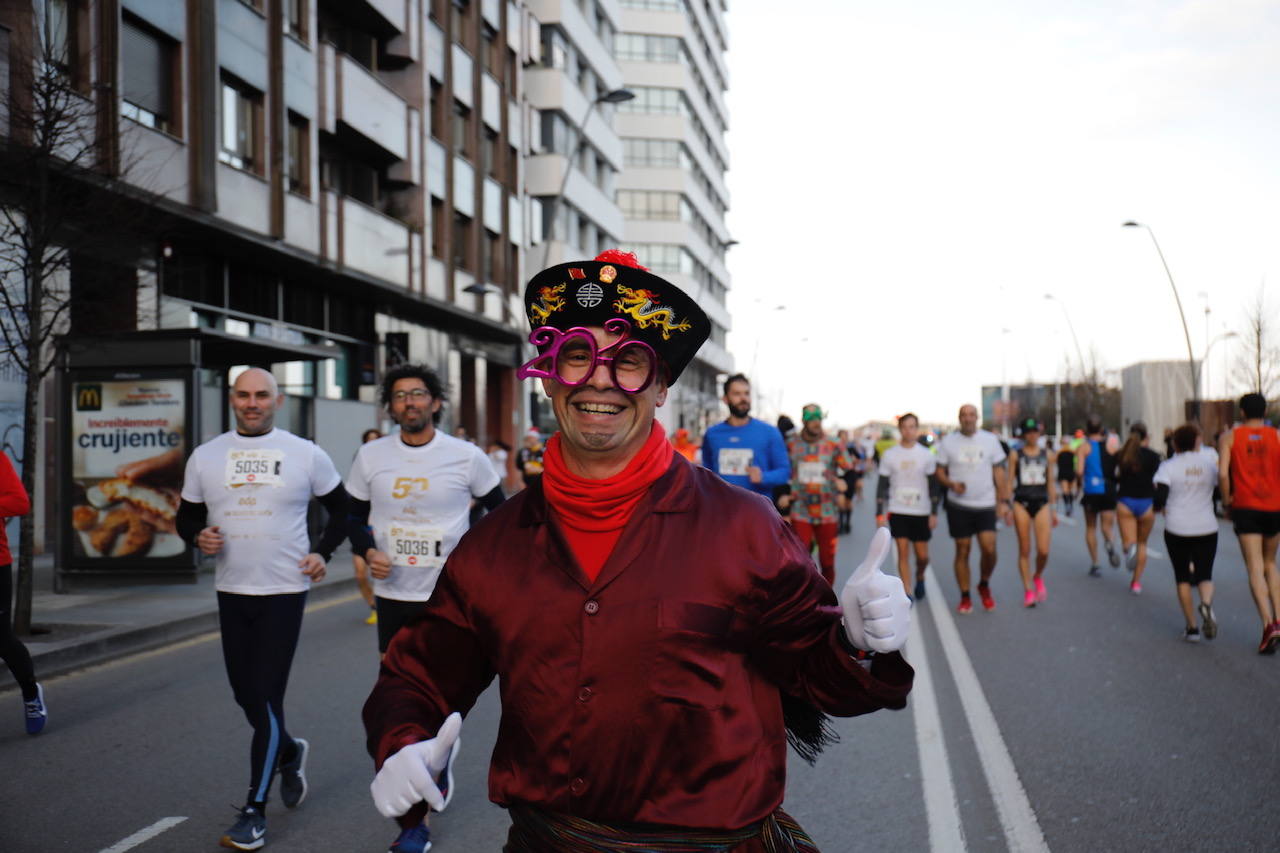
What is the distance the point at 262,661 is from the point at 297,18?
65.8ft

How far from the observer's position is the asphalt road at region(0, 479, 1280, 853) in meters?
4.81

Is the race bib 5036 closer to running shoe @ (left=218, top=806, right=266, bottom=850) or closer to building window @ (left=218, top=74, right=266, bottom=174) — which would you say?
running shoe @ (left=218, top=806, right=266, bottom=850)

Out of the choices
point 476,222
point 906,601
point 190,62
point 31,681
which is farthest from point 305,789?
point 476,222

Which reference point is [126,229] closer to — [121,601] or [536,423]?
[121,601]

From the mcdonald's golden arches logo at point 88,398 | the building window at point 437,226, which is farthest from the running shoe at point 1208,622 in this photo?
the building window at point 437,226

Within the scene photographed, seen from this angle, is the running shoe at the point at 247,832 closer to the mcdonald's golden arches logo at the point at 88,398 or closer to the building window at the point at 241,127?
the mcdonald's golden arches logo at the point at 88,398

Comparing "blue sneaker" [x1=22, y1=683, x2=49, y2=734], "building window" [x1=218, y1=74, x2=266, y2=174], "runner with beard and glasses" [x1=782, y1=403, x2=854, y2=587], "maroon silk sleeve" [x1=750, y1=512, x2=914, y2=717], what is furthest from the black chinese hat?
"building window" [x1=218, y1=74, x2=266, y2=174]

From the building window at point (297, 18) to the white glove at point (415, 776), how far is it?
2229 centimetres

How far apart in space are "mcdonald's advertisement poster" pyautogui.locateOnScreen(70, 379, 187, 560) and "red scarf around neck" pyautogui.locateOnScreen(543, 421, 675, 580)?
1158 centimetres

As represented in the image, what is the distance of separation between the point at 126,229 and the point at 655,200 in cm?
5445

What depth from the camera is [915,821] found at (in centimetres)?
492

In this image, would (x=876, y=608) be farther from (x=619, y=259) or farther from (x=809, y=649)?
(x=619, y=259)

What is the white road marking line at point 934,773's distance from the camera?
4.73m

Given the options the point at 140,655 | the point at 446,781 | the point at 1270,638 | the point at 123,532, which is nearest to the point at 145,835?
the point at 446,781
